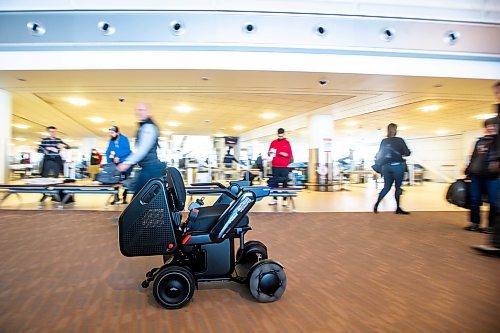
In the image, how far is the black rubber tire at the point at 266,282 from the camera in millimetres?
1532

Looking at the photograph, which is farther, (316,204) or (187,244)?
(316,204)

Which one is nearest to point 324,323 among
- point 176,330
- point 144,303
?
point 176,330

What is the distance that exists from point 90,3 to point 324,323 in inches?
256

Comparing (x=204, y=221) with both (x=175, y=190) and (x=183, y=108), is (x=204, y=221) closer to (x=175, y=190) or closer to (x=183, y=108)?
(x=175, y=190)

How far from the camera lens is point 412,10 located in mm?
5520

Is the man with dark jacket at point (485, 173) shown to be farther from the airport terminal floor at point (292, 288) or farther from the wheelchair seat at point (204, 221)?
the wheelchair seat at point (204, 221)

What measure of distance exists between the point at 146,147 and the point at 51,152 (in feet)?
14.4

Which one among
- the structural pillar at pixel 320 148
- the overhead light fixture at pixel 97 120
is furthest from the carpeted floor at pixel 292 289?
the overhead light fixture at pixel 97 120

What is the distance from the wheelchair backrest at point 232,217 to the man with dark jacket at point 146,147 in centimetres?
120

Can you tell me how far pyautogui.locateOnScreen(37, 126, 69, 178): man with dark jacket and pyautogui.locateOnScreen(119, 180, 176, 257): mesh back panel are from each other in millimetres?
5153

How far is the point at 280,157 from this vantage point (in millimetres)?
5512

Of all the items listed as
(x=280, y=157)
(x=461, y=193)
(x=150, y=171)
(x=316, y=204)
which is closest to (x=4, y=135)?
(x=150, y=171)

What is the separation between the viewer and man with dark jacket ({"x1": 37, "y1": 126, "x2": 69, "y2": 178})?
5.41 meters

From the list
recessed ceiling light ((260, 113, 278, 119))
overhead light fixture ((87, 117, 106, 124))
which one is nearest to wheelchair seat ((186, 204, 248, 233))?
recessed ceiling light ((260, 113, 278, 119))
